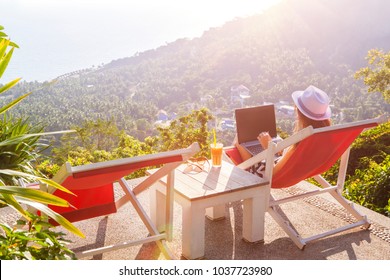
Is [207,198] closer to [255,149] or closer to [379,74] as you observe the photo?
[255,149]

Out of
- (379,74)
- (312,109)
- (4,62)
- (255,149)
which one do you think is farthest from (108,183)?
(379,74)

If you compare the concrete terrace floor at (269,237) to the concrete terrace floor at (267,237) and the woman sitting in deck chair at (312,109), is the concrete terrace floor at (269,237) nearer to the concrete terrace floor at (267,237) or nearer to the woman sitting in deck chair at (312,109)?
the concrete terrace floor at (267,237)

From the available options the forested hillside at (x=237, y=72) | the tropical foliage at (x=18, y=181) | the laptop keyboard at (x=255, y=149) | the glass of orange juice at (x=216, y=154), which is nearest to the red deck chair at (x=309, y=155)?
the glass of orange juice at (x=216, y=154)

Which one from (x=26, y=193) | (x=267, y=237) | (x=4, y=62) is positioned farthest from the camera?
(x=267, y=237)

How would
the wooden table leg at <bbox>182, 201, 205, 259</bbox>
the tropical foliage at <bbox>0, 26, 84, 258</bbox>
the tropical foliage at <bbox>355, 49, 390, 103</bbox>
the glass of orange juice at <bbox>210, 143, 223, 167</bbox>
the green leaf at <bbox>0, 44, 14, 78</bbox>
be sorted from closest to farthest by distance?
the tropical foliage at <bbox>0, 26, 84, 258</bbox> → the green leaf at <bbox>0, 44, 14, 78</bbox> → the wooden table leg at <bbox>182, 201, 205, 259</bbox> → the glass of orange juice at <bbox>210, 143, 223, 167</bbox> → the tropical foliage at <bbox>355, 49, 390, 103</bbox>

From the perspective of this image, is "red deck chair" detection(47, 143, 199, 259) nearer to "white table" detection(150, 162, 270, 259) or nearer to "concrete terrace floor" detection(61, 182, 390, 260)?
"white table" detection(150, 162, 270, 259)

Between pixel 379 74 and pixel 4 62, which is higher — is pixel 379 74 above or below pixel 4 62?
below

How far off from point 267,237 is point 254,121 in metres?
1.33

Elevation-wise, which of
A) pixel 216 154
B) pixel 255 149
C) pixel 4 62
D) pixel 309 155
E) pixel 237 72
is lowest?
pixel 237 72

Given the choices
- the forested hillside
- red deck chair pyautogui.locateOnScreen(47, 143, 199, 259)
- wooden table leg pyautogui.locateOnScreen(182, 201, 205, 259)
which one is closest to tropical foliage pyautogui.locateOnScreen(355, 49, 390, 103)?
wooden table leg pyautogui.locateOnScreen(182, 201, 205, 259)

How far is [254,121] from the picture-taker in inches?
171

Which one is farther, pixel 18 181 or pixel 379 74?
pixel 379 74

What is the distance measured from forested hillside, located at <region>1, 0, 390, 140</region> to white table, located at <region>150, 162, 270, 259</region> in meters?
36.3

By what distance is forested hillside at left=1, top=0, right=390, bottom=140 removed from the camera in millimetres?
45406
